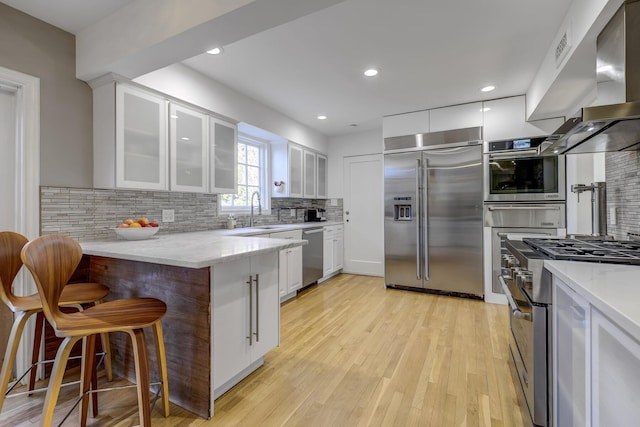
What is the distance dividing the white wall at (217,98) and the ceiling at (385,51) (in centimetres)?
9

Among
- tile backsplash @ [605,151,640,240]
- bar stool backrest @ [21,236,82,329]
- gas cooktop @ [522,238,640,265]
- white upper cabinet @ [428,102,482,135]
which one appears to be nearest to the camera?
bar stool backrest @ [21,236,82,329]

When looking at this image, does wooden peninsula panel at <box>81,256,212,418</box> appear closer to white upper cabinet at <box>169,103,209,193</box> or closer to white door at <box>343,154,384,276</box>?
white upper cabinet at <box>169,103,209,193</box>

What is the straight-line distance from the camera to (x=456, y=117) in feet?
11.8

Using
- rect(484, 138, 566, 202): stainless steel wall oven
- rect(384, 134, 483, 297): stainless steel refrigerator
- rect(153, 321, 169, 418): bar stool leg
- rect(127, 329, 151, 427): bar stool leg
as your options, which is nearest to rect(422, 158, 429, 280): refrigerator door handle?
rect(384, 134, 483, 297): stainless steel refrigerator

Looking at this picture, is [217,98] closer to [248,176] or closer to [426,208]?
[248,176]

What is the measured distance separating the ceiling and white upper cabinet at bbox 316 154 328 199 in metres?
1.39

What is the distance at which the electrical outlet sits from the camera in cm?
269

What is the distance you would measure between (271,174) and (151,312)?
3.03 metres

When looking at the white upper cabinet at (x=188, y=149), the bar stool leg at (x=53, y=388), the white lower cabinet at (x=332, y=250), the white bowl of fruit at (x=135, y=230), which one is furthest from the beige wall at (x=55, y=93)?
the white lower cabinet at (x=332, y=250)

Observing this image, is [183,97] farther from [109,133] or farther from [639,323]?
[639,323]

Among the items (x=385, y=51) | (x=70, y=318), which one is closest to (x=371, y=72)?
(x=385, y=51)

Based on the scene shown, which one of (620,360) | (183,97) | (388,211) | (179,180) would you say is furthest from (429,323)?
(183,97)

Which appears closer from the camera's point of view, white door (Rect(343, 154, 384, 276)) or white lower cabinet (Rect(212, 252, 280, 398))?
white lower cabinet (Rect(212, 252, 280, 398))

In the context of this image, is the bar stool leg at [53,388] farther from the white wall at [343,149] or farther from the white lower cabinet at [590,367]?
the white wall at [343,149]
